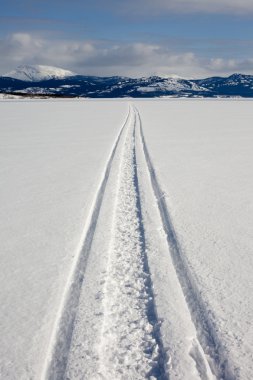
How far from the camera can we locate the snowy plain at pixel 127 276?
2777 millimetres

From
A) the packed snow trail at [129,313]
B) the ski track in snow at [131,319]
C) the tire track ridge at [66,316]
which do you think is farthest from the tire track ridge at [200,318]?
the tire track ridge at [66,316]

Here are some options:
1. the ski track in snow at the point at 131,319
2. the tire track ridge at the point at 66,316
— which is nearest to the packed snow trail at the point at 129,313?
the ski track in snow at the point at 131,319

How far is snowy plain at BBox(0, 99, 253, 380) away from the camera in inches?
109

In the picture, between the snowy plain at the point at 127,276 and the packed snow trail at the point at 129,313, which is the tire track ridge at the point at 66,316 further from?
the packed snow trail at the point at 129,313

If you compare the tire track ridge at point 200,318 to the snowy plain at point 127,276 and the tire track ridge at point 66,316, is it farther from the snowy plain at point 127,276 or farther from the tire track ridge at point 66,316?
the tire track ridge at point 66,316

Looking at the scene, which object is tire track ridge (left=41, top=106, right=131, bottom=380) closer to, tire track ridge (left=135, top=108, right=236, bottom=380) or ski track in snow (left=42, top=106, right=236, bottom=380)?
ski track in snow (left=42, top=106, right=236, bottom=380)

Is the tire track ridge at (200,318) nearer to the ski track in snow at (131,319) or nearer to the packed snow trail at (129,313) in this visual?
the ski track in snow at (131,319)

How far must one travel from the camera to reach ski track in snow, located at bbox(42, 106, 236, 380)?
2689 millimetres

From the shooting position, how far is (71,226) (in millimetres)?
5336

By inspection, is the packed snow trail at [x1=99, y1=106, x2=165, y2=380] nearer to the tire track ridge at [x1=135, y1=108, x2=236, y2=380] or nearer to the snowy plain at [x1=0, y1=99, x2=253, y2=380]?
the snowy plain at [x1=0, y1=99, x2=253, y2=380]

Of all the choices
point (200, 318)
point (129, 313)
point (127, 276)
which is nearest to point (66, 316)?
point (129, 313)

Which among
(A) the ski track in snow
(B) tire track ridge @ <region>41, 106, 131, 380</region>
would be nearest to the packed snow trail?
(A) the ski track in snow

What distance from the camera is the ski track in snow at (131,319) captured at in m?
2.69

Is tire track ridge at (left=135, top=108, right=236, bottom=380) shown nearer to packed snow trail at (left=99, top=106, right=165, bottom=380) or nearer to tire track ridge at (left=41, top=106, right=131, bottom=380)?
packed snow trail at (left=99, top=106, right=165, bottom=380)
